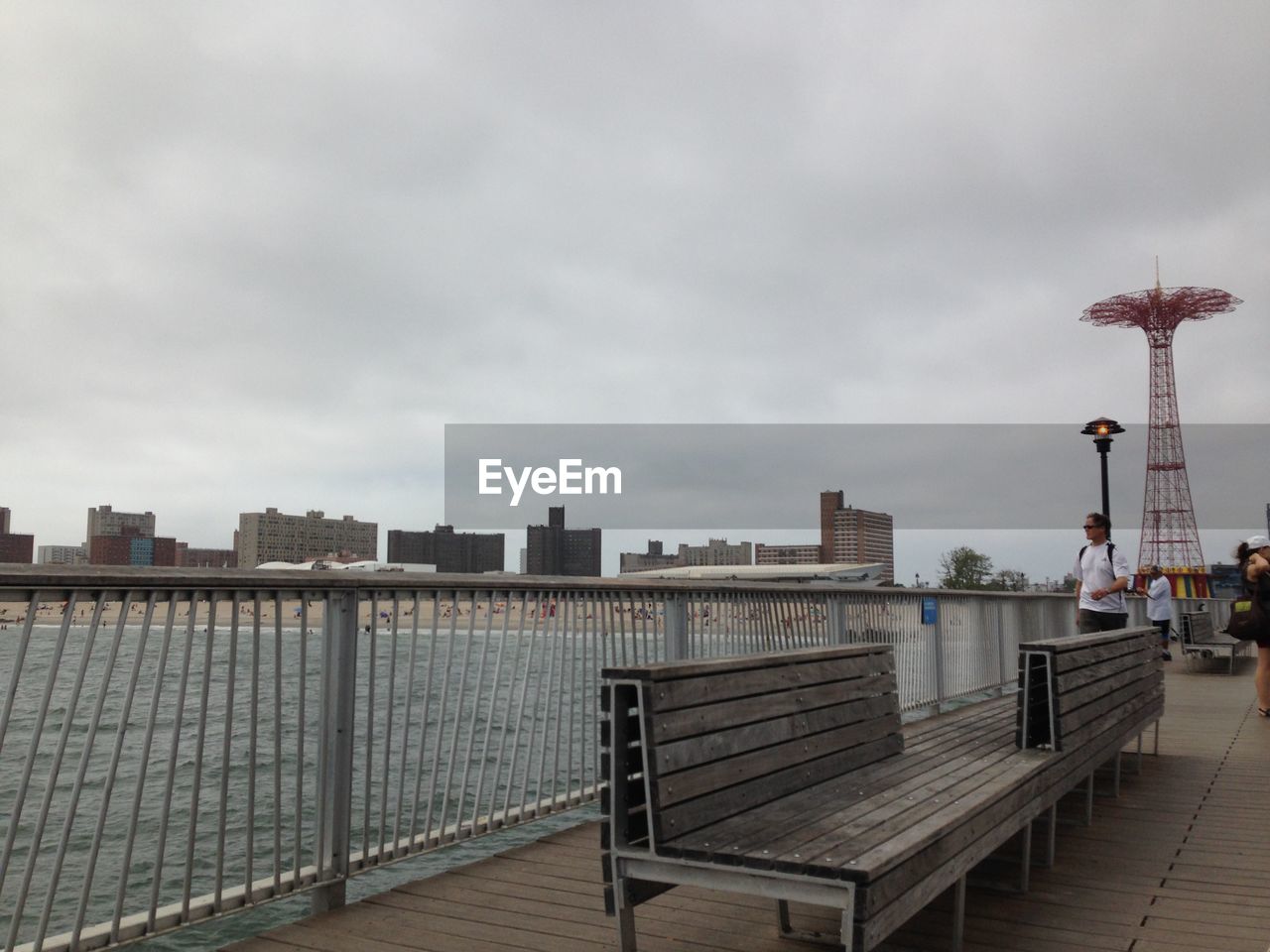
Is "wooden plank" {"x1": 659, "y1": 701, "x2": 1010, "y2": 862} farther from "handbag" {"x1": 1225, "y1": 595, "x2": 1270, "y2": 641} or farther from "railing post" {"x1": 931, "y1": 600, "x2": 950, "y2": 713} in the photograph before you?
"handbag" {"x1": 1225, "y1": 595, "x2": 1270, "y2": 641}

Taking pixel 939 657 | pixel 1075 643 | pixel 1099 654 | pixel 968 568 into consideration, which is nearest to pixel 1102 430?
pixel 939 657

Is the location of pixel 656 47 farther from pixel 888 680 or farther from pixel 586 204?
pixel 586 204

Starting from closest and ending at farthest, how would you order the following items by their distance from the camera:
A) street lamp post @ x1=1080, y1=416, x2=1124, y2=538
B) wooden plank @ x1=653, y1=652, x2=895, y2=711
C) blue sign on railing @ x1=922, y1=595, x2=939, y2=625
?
wooden plank @ x1=653, y1=652, x2=895, y2=711, blue sign on railing @ x1=922, y1=595, x2=939, y2=625, street lamp post @ x1=1080, y1=416, x2=1124, y2=538

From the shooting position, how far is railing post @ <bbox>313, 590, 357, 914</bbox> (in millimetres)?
3959

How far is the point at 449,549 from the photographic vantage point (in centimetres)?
12312

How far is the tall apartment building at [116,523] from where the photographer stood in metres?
133

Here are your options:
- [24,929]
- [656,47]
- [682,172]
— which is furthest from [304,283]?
[24,929]

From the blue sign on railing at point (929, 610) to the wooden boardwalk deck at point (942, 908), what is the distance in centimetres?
425

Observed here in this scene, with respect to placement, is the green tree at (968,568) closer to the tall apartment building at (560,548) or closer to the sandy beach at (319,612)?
the tall apartment building at (560,548)

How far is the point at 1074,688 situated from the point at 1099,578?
4.48m

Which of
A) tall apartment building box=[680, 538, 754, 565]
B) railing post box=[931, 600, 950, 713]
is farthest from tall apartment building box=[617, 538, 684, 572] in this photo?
railing post box=[931, 600, 950, 713]

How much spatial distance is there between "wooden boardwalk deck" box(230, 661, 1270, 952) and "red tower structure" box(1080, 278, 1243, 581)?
38.6 meters

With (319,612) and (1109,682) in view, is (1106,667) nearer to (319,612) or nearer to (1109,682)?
(1109,682)

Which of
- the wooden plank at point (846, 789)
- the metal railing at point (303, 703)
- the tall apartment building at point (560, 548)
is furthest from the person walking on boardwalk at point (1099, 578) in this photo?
the tall apartment building at point (560, 548)
